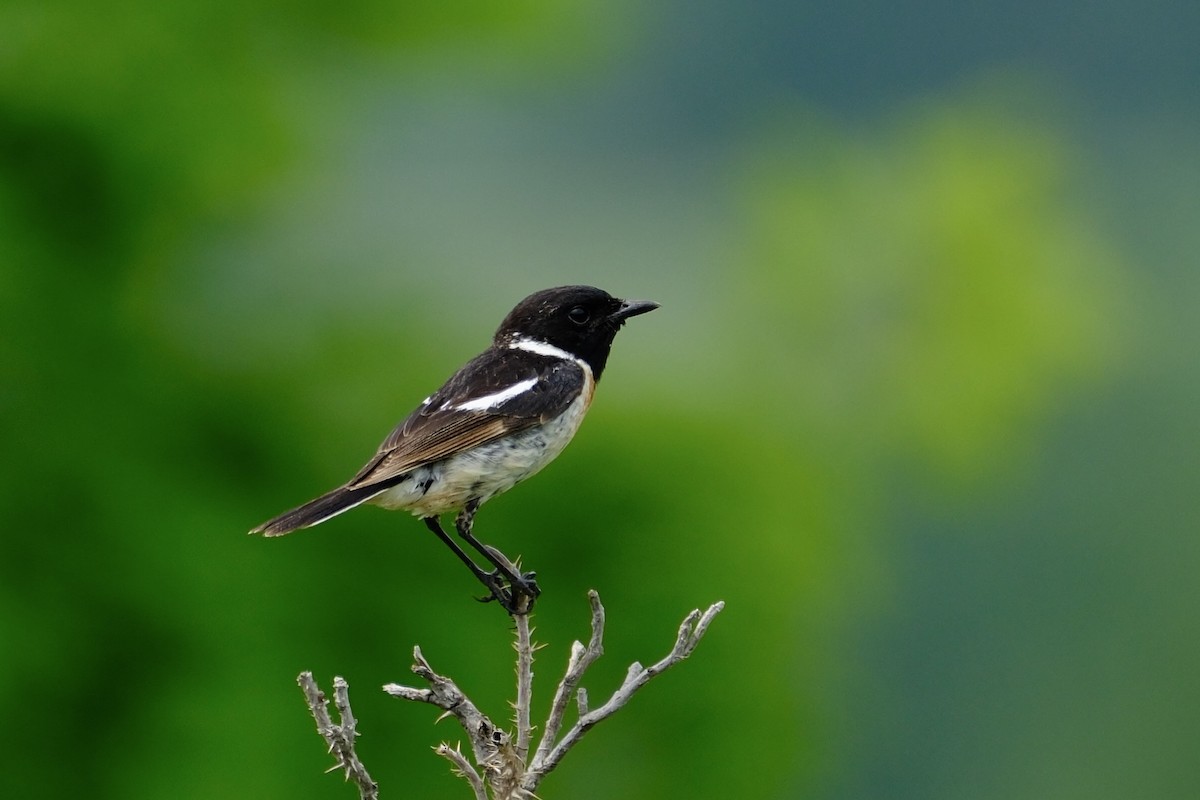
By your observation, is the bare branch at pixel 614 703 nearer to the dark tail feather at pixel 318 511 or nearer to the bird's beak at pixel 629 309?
the dark tail feather at pixel 318 511

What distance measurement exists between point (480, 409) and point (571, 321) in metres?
0.40

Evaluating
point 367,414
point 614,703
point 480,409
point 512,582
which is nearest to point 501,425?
point 480,409

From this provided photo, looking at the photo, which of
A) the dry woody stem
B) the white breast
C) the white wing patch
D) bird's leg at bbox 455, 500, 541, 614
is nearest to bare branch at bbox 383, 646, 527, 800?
the dry woody stem

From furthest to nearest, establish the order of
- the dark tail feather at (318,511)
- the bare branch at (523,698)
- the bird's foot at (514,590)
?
the bird's foot at (514,590)
the dark tail feather at (318,511)
the bare branch at (523,698)

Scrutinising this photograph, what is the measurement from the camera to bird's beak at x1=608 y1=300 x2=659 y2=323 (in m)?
4.12

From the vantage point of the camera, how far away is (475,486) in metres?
4.06

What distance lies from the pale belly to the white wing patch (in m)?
0.11

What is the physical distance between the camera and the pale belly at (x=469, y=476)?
158 inches

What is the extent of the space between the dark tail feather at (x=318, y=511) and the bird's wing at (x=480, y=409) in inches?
1.1

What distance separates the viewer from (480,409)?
4055 mm

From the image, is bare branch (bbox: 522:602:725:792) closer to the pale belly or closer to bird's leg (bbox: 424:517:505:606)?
bird's leg (bbox: 424:517:505:606)

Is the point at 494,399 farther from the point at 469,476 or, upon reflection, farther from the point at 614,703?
the point at 614,703

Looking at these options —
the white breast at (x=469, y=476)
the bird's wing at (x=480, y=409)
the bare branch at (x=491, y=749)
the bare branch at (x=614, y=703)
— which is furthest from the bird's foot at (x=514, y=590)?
the bare branch at (x=614, y=703)

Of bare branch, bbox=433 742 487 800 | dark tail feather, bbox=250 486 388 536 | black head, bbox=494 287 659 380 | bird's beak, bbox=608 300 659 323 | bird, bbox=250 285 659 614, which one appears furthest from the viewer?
black head, bbox=494 287 659 380
